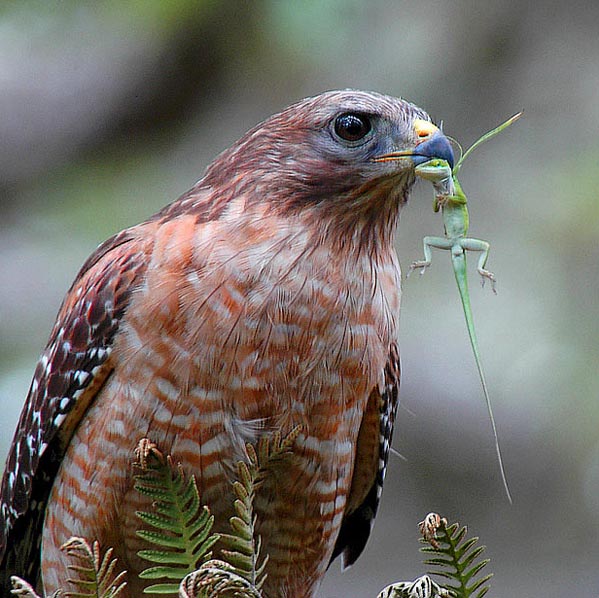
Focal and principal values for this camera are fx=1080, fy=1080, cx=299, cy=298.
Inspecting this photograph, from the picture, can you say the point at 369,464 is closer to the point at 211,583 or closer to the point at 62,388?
the point at 62,388

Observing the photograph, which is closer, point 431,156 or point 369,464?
point 431,156

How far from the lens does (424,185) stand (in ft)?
19.1

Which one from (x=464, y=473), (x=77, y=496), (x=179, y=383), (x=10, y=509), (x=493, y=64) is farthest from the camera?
(x=493, y=64)

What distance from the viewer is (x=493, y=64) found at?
7.96m

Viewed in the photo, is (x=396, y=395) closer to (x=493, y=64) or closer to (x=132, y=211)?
(x=132, y=211)

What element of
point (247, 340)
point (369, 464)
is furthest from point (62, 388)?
point (369, 464)

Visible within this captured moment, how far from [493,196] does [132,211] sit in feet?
8.05

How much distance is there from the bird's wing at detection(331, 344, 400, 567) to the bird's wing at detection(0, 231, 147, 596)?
0.87 metres

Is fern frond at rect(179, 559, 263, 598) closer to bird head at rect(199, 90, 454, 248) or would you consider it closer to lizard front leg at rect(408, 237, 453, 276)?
lizard front leg at rect(408, 237, 453, 276)

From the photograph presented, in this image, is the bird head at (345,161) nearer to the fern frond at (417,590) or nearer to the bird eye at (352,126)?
the bird eye at (352,126)

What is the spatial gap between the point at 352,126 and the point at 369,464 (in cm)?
119

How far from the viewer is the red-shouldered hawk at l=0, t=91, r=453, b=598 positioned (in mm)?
3064

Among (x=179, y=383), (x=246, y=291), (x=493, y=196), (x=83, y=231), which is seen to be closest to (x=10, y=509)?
(x=179, y=383)

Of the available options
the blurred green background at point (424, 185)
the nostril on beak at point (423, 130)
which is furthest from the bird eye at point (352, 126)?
the blurred green background at point (424, 185)
